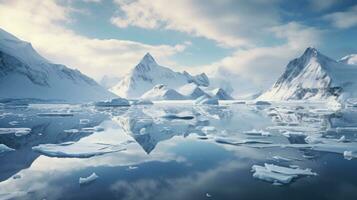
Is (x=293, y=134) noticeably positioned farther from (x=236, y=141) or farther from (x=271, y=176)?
(x=271, y=176)

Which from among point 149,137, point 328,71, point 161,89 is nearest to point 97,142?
point 149,137

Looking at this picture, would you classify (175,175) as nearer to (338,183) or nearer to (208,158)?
(208,158)

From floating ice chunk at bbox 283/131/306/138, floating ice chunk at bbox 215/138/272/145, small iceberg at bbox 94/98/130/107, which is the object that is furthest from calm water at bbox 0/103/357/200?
small iceberg at bbox 94/98/130/107

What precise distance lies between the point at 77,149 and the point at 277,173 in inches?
349

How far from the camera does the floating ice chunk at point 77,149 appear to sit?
1279 centimetres

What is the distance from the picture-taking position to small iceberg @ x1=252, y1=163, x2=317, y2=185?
9.10m

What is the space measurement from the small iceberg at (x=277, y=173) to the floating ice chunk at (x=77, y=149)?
6.81m

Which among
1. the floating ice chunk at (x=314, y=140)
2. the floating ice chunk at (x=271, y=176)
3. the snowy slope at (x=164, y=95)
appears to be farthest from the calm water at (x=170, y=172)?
the snowy slope at (x=164, y=95)

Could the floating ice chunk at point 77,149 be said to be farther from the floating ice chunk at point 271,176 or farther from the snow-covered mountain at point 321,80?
the snow-covered mountain at point 321,80

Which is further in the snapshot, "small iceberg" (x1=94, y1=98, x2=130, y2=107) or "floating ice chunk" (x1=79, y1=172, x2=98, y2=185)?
"small iceberg" (x1=94, y1=98, x2=130, y2=107)

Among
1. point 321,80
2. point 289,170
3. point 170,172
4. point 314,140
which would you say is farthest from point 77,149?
point 321,80

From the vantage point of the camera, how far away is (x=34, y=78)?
104 meters

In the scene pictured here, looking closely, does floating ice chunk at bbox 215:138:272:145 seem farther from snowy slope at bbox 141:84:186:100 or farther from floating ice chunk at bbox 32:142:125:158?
snowy slope at bbox 141:84:186:100

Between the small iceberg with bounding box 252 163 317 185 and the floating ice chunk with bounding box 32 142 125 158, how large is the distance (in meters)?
6.81
